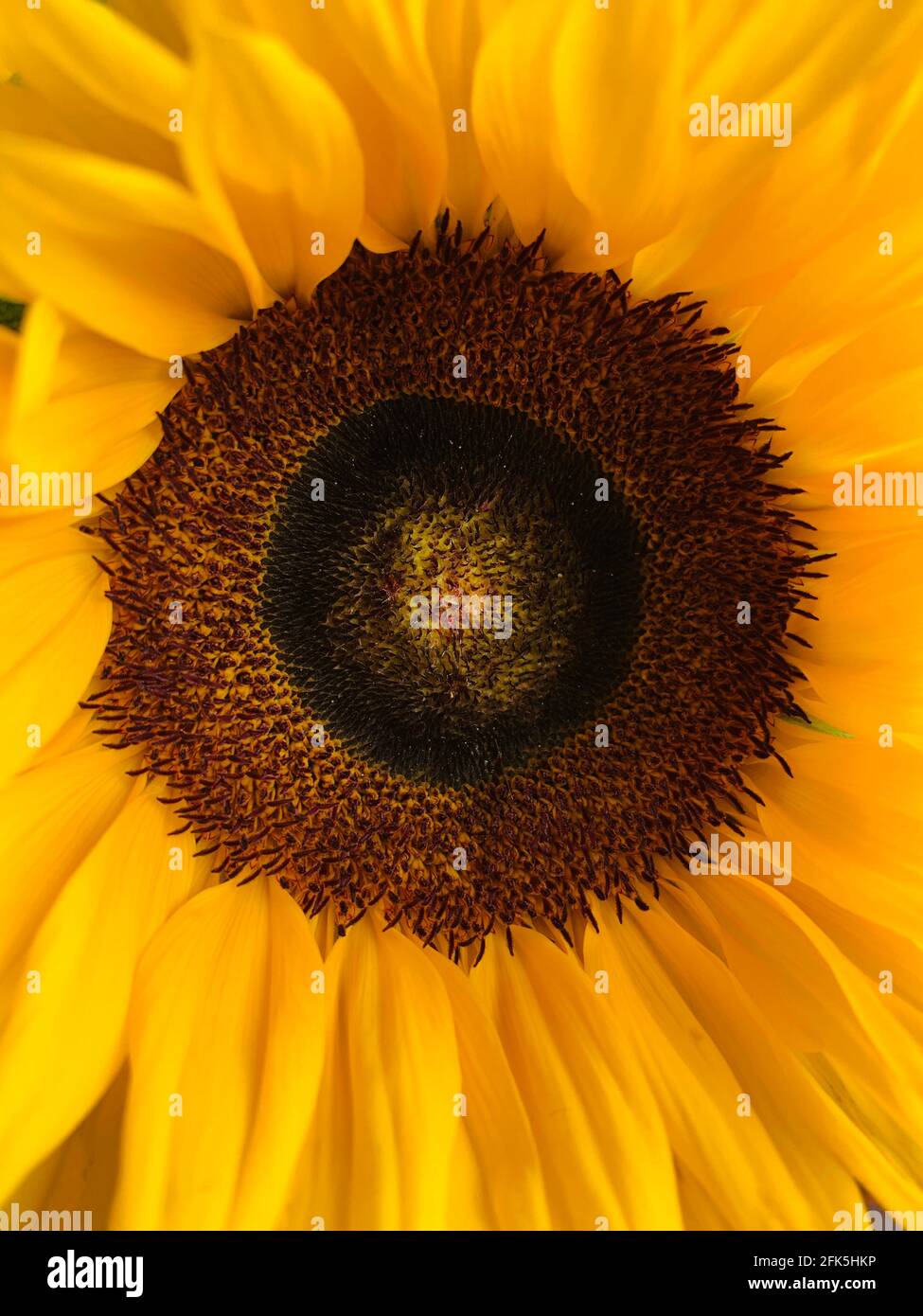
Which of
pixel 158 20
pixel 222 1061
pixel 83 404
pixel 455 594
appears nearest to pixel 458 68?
pixel 158 20

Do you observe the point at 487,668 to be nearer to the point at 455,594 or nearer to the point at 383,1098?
the point at 455,594

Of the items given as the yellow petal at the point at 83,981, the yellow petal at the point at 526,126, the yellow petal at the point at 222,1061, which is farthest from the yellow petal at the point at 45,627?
the yellow petal at the point at 526,126

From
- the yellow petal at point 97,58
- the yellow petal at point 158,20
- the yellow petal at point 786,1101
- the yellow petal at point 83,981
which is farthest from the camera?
the yellow petal at point 786,1101

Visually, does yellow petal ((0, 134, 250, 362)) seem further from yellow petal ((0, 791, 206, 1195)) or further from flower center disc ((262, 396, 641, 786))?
yellow petal ((0, 791, 206, 1195))

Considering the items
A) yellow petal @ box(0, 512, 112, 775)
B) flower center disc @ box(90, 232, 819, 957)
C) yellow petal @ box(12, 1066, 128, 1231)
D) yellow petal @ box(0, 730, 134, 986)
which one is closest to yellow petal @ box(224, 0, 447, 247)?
flower center disc @ box(90, 232, 819, 957)

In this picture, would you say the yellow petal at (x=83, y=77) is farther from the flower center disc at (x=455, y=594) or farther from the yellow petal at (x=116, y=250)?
the flower center disc at (x=455, y=594)

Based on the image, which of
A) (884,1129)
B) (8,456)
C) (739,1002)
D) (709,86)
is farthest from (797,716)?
(8,456)
